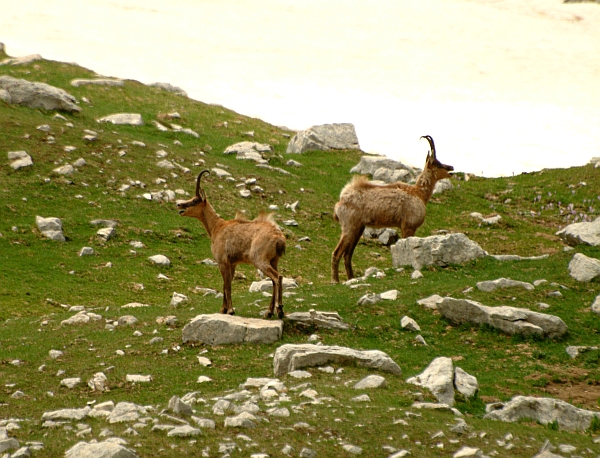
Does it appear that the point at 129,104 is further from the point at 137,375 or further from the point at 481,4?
the point at 481,4

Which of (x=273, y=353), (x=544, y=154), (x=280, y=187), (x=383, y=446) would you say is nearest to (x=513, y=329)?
(x=273, y=353)

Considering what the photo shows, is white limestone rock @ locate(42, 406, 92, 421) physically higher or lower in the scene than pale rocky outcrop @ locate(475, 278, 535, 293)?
higher

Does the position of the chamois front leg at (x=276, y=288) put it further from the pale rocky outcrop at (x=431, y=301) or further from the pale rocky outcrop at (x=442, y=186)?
the pale rocky outcrop at (x=442, y=186)

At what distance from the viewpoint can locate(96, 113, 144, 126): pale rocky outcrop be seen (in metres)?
34.8

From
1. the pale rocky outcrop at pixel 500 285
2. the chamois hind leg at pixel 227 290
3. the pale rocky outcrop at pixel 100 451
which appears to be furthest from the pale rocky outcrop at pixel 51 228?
the pale rocky outcrop at pixel 100 451

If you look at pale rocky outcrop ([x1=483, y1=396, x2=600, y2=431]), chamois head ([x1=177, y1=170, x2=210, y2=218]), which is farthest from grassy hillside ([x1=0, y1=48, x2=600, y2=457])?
chamois head ([x1=177, y1=170, x2=210, y2=218])

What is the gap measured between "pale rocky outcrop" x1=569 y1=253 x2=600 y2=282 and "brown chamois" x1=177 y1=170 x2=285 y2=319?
6.77m

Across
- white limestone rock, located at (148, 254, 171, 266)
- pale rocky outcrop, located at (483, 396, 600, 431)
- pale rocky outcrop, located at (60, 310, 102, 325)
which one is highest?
pale rocky outcrop, located at (483, 396, 600, 431)

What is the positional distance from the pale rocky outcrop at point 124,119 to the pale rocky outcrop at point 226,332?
22.2m

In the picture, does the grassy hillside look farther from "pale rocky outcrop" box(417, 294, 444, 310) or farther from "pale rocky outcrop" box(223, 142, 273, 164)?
"pale rocky outcrop" box(223, 142, 273, 164)

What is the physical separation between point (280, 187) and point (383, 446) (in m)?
22.7

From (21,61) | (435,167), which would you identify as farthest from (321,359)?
(21,61)

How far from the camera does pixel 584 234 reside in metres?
21.0

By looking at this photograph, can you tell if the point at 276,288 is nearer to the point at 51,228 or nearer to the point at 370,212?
the point at 370,212
